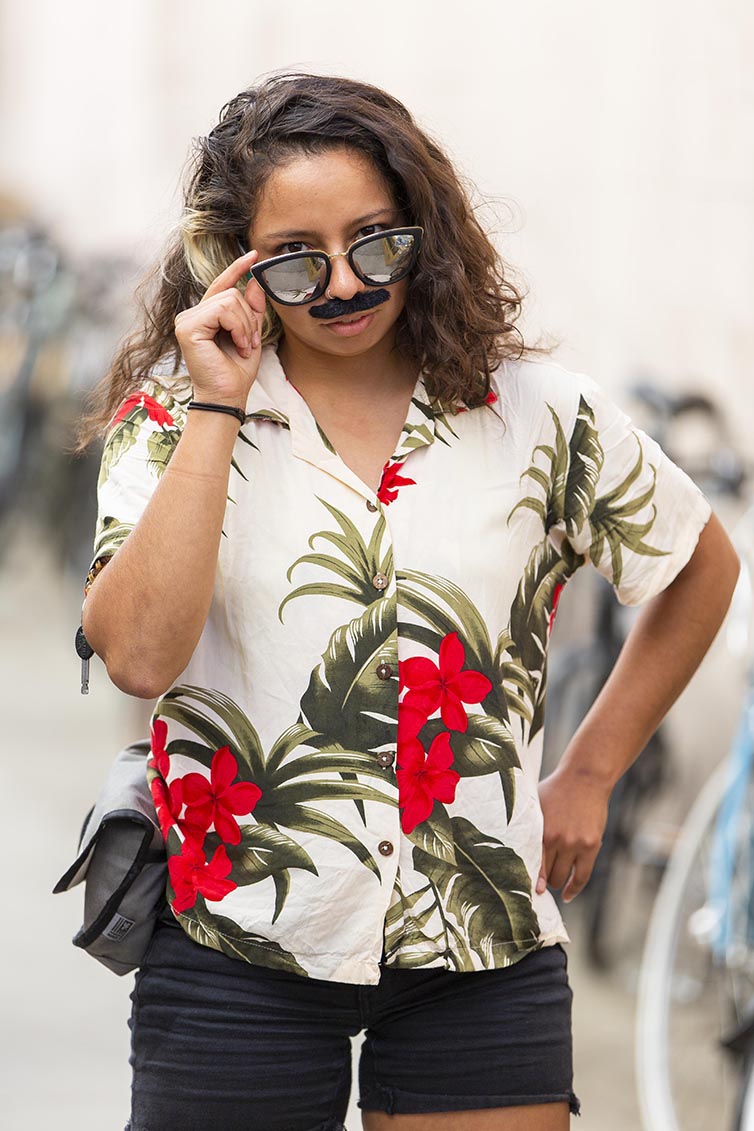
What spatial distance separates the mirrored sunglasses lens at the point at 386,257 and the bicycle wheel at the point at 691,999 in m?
1.82

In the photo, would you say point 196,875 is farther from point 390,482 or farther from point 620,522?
point 620,522

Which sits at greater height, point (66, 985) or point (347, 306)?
point (347, 306)

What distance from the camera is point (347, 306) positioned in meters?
1.98

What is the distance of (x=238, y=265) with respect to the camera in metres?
2.00

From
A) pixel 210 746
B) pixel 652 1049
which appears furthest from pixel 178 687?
pixel 652 1049

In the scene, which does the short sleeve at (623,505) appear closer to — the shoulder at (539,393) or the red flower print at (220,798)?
the shoulder at (539,393)

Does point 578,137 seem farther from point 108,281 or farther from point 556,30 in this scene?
point 108,281

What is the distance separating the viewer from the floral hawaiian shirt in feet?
6.46

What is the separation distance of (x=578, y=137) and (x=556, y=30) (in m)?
0.40

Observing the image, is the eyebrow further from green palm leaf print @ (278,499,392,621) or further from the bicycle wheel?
the bicycle wheel

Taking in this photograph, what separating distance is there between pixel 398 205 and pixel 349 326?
0.16m

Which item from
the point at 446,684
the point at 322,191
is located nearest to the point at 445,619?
the point at 446,684

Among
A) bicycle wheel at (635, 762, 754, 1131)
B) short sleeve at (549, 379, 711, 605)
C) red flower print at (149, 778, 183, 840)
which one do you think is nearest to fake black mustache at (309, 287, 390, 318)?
short sleeve at (549, 379, 711, 605)

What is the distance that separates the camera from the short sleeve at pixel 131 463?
1.98 m
